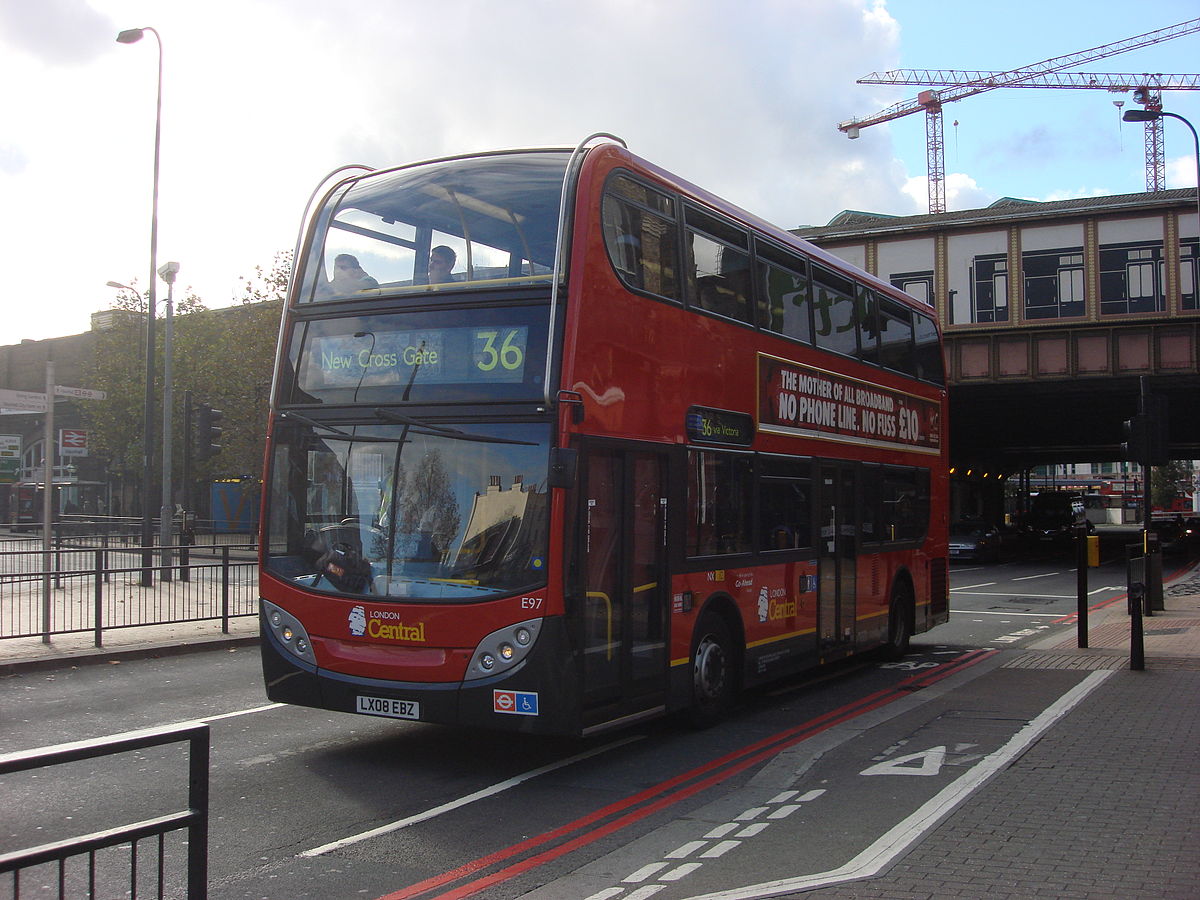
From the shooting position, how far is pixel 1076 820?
245 inches

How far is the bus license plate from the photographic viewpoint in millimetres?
7316

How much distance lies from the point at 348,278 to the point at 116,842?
5.40 m

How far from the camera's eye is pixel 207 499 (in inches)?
2106

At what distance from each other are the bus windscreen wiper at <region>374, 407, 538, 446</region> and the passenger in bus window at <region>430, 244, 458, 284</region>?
1.02m

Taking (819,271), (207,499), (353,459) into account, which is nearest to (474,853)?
(353,459)

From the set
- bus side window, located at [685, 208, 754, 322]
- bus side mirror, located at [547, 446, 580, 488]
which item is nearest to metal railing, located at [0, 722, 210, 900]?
bus side mirror, located at [547, 446, 580, 488]

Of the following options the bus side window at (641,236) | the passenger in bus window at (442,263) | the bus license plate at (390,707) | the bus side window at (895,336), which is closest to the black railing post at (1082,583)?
A: the bus side window at (895,336)

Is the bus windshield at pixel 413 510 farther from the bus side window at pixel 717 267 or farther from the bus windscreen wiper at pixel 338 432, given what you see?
the bus side window at pixel 717 267

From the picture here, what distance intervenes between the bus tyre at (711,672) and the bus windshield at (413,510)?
2305 millimetres

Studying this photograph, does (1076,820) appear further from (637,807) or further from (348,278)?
(348,278)

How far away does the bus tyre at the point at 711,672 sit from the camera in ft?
29.5

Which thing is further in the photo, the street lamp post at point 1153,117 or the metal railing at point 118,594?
the street lamp post at point 1153,117

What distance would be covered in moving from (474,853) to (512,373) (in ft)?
10.1

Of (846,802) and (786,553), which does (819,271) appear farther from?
(846,802)
